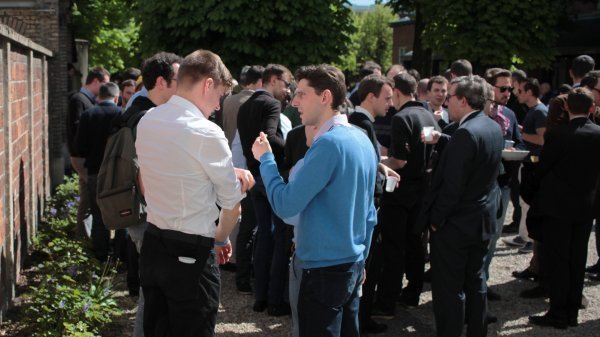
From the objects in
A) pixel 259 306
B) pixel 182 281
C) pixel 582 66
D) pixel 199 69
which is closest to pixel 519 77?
pixel 582 66

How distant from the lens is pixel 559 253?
624 centimetres

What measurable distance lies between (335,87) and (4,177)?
3.61 metres

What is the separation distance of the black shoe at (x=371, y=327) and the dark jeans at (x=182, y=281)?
245 cm

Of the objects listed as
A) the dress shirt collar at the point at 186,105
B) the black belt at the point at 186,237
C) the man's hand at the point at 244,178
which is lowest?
the black belt at the point at 186,237

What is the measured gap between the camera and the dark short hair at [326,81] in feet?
12.9

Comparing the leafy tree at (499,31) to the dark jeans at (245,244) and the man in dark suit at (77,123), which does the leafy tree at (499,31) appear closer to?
the man in dark suit at (77,123)

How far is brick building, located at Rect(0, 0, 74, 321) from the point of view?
619 cm

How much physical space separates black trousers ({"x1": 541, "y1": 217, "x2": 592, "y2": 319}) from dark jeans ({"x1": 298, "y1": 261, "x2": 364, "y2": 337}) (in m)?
3.02

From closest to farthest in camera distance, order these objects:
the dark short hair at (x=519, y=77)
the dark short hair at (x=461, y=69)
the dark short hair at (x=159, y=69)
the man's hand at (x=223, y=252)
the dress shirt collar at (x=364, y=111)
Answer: the man's hand at (x=223, y=252) → the dark short hair at (x=159, y=69) → the dress shirt collar at (x=364, y=111) → the dark short hair at (x=461, y=69) → the dark short hair at (x=519, y=77)

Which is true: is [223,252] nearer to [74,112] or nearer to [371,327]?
[371,327]

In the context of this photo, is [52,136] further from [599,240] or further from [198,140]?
[198,140]

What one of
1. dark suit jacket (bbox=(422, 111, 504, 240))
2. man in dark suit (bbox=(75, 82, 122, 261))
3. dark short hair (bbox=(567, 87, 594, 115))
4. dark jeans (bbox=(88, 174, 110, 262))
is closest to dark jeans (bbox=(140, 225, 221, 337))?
dark suit jacket (bbox=(422, 111, 504, 240))

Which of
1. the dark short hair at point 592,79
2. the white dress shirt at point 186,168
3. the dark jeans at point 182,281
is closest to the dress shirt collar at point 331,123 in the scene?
the white dress shirt at point 186,168

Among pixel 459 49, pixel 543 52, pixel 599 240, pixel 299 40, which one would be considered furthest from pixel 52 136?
pixel 543 52
